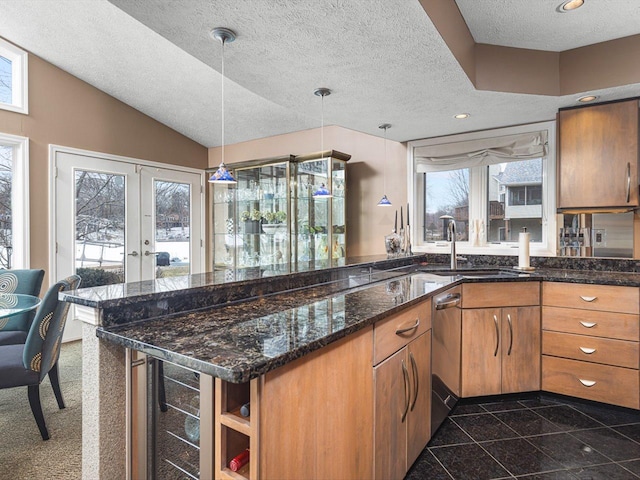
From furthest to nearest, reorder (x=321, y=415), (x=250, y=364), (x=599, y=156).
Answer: (x=599, y=156), (x=321, y=415), (x=250, y=364)

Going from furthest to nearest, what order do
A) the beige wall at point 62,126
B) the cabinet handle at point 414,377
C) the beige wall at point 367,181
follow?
the beige wall at point 367,181
the beige wall at point 62,126
the cabinet handle at point 414,377

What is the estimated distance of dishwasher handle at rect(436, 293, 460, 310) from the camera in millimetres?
2233

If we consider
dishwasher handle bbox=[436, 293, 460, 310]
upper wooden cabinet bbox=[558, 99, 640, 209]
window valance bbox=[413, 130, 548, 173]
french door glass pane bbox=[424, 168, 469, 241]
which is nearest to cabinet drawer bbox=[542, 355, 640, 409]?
dishwasher handle bbox=[436, 293, 460, 310]

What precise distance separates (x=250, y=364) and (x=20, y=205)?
4282 millimetres

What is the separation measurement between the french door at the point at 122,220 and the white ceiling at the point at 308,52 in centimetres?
98

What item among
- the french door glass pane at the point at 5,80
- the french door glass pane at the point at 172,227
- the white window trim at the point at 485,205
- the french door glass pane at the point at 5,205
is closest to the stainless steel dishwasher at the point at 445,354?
the white window trim at the point at 485,205

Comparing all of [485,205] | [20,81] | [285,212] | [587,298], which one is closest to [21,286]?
[20,81]

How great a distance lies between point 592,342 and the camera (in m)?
2.58

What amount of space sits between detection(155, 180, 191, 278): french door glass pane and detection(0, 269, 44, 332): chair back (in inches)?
81.8

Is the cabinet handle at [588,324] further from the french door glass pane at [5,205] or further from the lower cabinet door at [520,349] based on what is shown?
the french door glass pane at [5,205]

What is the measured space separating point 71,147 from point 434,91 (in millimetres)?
4016

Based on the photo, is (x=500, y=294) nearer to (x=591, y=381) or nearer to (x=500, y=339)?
(x=500, y=339)

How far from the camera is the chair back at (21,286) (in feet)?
9.08

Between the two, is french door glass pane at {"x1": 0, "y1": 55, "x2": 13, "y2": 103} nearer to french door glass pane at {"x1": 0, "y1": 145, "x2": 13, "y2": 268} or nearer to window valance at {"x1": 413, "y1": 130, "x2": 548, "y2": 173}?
french door glass pane at {"x1": 0, "y1": 145, "x2": 13, "y2": 268}
